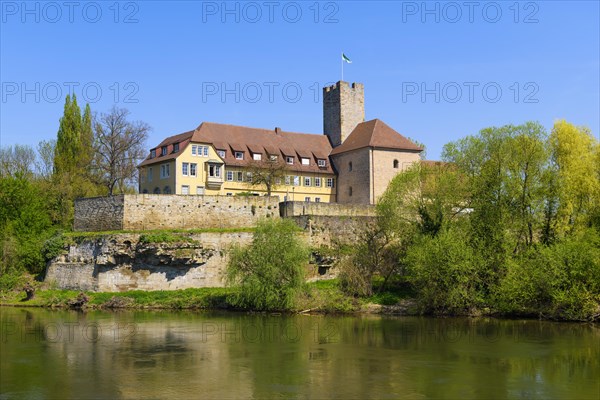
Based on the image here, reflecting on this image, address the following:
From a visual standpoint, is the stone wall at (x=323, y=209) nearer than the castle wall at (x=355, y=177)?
Yes

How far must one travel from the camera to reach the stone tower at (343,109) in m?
63.6

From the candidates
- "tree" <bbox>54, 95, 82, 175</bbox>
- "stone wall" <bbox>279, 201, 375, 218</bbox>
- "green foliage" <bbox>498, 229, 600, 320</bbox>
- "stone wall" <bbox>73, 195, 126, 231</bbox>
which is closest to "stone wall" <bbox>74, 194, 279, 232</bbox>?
"stone wall" <bbox>73, 195, 126, 231</bbox>

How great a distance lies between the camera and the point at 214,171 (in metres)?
55.6

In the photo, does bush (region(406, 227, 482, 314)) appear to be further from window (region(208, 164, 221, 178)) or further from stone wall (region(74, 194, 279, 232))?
window (region(208, 164, 221, 178))

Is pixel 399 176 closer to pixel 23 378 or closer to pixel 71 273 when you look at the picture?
pixel 71 273

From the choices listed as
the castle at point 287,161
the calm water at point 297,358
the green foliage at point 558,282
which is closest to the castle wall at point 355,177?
the castle at point 287,161

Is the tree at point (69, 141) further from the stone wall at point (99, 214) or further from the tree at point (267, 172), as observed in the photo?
Answer: the tree at point (267, 172)

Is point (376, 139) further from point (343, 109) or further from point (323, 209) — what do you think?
point (323, 209)

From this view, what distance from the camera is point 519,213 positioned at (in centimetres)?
4031

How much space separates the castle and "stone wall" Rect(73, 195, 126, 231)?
656 centimetres

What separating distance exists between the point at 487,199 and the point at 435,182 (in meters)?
3.53

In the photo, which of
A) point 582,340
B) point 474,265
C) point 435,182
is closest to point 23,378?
point 582,340

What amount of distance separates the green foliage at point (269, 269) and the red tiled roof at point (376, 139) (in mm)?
19674

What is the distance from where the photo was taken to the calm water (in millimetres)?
19922
